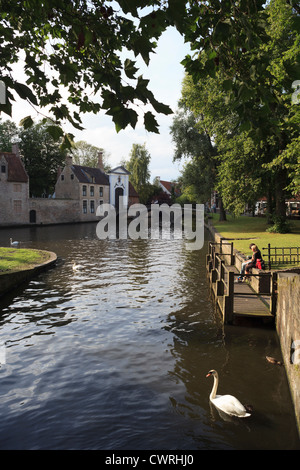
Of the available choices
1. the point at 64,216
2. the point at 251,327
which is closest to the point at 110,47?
the point at 251,327

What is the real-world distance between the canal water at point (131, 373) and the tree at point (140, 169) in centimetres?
6646

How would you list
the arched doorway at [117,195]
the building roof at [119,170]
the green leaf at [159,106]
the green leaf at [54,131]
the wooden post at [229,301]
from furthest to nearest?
1. the arched doorway at [117,195]
2. the building roof at [119,170]
3. the wooden post at [229,301]
4. the green leaf at [54,131]
5. the green leaf at [159,106]

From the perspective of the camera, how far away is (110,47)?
5.88 meters

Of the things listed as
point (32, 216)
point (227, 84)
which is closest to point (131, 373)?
point (227, 84)

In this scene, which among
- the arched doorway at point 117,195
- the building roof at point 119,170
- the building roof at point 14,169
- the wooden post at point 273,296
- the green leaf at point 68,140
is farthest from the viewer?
the arched doorway at point 117,195

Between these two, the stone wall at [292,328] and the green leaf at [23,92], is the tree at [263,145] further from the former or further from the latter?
the green leaf at [23,92]

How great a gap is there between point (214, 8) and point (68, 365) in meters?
8.02

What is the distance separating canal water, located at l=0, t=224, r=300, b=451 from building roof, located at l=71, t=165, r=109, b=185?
52125 millimetres

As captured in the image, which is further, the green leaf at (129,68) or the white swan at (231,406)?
the white swan at (231,406)

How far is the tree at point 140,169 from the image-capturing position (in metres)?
79.7

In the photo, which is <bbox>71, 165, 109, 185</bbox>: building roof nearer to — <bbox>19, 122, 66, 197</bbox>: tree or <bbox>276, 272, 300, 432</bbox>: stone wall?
<bbox>19, 122, 66, 197</bbox>: tree

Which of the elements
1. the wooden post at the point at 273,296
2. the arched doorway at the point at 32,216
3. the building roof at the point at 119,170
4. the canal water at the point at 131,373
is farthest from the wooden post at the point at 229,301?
the building roof at the point at 119,170


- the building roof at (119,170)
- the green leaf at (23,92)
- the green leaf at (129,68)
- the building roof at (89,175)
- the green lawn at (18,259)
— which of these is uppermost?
the building roof at (119,170)
